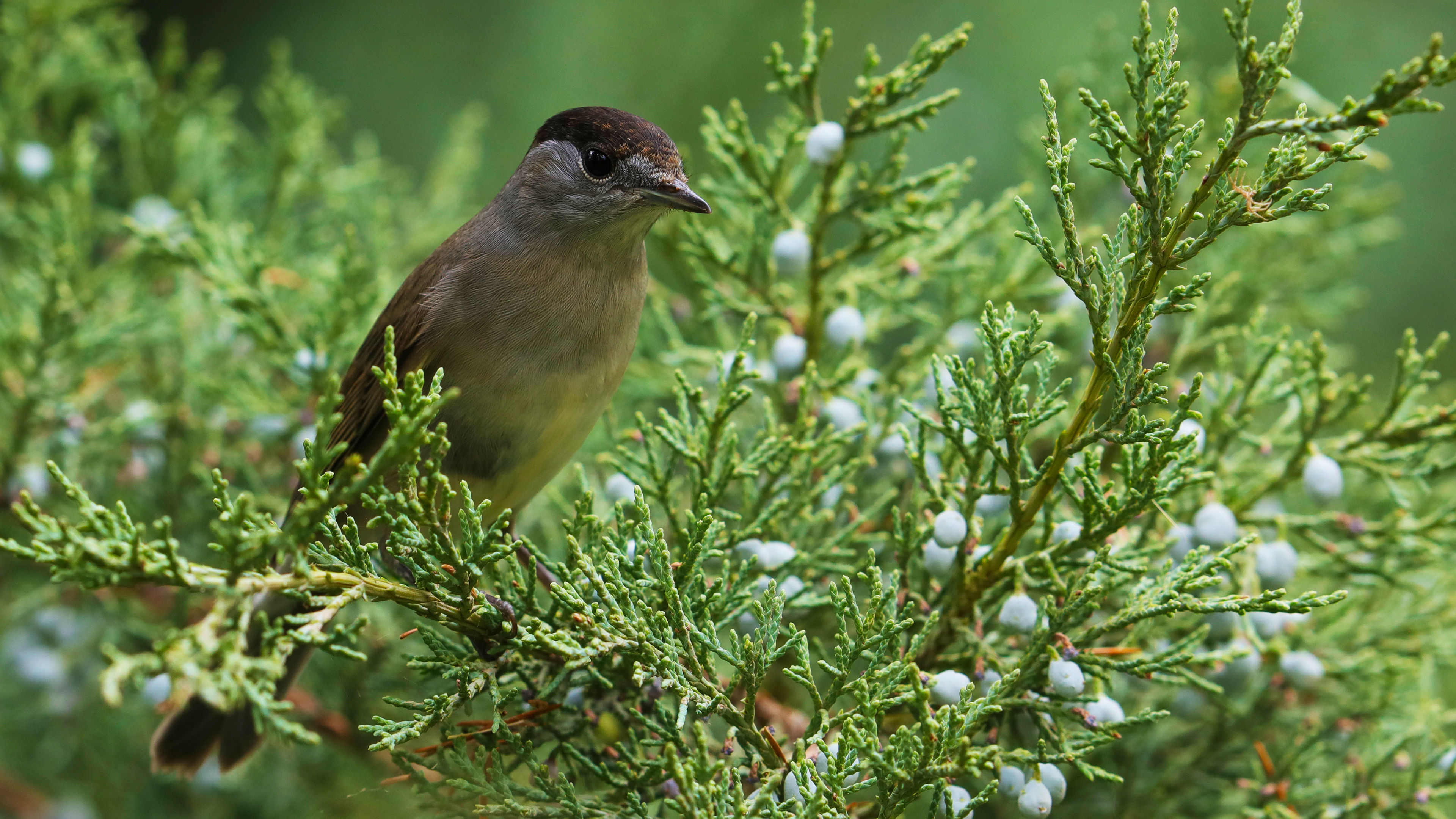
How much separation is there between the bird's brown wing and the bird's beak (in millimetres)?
588

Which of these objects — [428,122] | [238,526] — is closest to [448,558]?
[238,526]

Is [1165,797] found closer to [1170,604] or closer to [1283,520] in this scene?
[1283,520]

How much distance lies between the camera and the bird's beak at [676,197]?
8.55 ft

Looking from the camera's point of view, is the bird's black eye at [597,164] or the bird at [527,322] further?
the bird's black eye at [597,164]

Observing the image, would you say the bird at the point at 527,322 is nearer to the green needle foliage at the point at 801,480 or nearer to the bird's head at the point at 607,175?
the bird's head at the point at 607,175

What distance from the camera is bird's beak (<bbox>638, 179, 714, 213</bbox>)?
8.55 feet

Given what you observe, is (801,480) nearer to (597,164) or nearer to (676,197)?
(676,197)

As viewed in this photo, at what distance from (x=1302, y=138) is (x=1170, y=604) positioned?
760mm

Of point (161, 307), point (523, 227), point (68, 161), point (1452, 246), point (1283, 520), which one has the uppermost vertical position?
point (1452, 246)

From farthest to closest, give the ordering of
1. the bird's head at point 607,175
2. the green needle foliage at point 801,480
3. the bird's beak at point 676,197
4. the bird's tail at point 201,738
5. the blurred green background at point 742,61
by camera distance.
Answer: the blurred green background at point 742,61 → the bird's tail at point 201,738 → the bird's head at point 607,175 → the bird's beak at point 676,197 → the green needle foliage at point 801,480

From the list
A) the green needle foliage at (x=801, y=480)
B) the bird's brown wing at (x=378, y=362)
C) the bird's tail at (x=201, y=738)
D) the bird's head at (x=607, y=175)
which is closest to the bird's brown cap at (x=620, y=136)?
the bird's head at (x=607, y=175)

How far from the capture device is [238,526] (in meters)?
1.58

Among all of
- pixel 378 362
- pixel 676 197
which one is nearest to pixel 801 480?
pixel 676 197

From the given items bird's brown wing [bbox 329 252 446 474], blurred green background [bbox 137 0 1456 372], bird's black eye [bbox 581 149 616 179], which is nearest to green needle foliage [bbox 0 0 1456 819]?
bird's brown wing [bbox 329 252 446 474]
